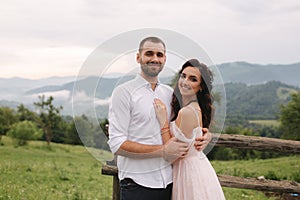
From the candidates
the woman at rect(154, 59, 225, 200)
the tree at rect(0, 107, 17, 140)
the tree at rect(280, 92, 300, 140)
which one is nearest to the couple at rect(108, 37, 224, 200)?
the woman at rect(154, 59, 225, 200)

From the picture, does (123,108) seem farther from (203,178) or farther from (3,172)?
(3,172)

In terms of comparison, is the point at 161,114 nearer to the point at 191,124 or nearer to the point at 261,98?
the point at 191,124

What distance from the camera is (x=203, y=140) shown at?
9.55ft

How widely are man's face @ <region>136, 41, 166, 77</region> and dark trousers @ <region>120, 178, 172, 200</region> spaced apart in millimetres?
782

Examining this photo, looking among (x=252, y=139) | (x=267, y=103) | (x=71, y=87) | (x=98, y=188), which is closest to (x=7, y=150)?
(x=98, y=188)

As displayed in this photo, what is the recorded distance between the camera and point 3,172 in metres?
9.38

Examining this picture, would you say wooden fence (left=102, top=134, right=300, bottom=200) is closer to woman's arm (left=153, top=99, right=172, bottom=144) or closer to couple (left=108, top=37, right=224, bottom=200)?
couple (left=108, top=37, right=224, bottom=200)

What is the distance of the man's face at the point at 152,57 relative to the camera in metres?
2.64

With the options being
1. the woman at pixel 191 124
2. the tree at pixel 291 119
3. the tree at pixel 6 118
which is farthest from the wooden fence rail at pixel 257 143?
the tree at pixel 6 118

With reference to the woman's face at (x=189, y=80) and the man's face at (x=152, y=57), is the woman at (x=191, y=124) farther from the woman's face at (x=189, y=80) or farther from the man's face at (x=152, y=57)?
the man's face at (x=152, y=57)

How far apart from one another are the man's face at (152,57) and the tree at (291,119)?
26049mm

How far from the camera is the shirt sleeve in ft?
8.68

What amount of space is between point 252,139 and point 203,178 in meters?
2.19

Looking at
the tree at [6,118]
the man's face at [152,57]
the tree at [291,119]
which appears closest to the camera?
the man's face at [152,57]
